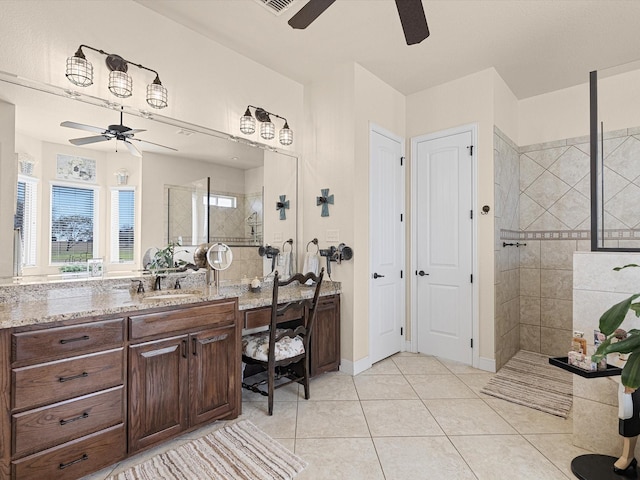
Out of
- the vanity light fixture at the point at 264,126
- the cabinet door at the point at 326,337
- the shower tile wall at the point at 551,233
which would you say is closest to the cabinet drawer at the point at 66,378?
the cabinet door at the point at 326,337

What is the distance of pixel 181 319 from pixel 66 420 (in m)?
0.68

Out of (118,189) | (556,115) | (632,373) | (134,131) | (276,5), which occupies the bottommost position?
(632,373)

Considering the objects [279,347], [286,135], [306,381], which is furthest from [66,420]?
[286,135]

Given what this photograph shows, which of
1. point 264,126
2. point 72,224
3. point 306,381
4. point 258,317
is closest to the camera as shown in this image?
point 72,224

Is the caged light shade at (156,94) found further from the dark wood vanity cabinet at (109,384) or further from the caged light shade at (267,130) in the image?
the dark wood vanity cabinet at (109,384)

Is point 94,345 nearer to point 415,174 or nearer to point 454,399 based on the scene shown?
point 454,399

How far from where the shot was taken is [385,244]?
356 cm

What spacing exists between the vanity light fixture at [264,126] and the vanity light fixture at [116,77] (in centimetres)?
72

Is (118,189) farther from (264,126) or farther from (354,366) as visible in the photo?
(354,366)

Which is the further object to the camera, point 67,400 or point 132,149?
point 132,149

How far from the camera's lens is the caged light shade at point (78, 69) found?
205 centimetres

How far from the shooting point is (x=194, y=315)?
2100 millimetres

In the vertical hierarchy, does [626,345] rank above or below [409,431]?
above

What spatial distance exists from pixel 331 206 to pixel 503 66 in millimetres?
2105
